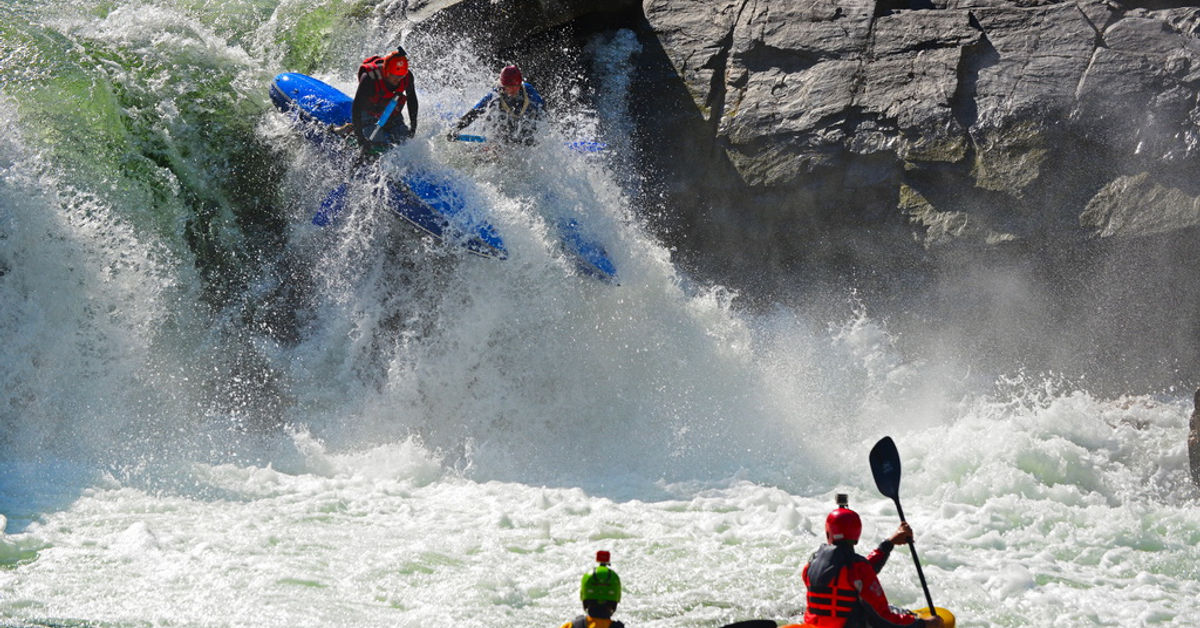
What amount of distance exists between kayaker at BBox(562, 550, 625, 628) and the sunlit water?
2034 millimetres

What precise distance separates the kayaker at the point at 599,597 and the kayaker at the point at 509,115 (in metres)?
6.94

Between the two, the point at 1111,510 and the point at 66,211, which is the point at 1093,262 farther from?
the point at 66,211

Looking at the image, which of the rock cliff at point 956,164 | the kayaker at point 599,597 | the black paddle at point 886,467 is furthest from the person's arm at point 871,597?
the rock cliff at point 956,164

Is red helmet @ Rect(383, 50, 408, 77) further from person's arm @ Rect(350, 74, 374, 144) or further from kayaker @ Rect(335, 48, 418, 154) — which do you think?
person's arm @ Rect(350, 74, 374, 144)

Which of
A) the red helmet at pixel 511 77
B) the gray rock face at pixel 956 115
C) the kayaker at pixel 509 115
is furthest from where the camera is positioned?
the kayaker at pixel 509 115

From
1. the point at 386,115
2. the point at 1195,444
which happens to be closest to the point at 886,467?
the point at 1195,444

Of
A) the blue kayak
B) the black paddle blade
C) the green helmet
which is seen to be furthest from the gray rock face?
the green helmet

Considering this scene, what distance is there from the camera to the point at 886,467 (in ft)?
15.9

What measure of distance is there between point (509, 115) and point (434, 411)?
303 centimetres

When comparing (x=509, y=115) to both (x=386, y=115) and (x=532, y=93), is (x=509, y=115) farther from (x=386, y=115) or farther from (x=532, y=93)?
(x=386, y=115)

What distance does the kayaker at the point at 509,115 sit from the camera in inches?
399

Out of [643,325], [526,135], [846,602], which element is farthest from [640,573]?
[526,135]

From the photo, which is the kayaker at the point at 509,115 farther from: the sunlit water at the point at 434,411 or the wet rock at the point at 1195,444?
the wet rock at the point at 1195,444

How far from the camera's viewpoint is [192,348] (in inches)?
375
